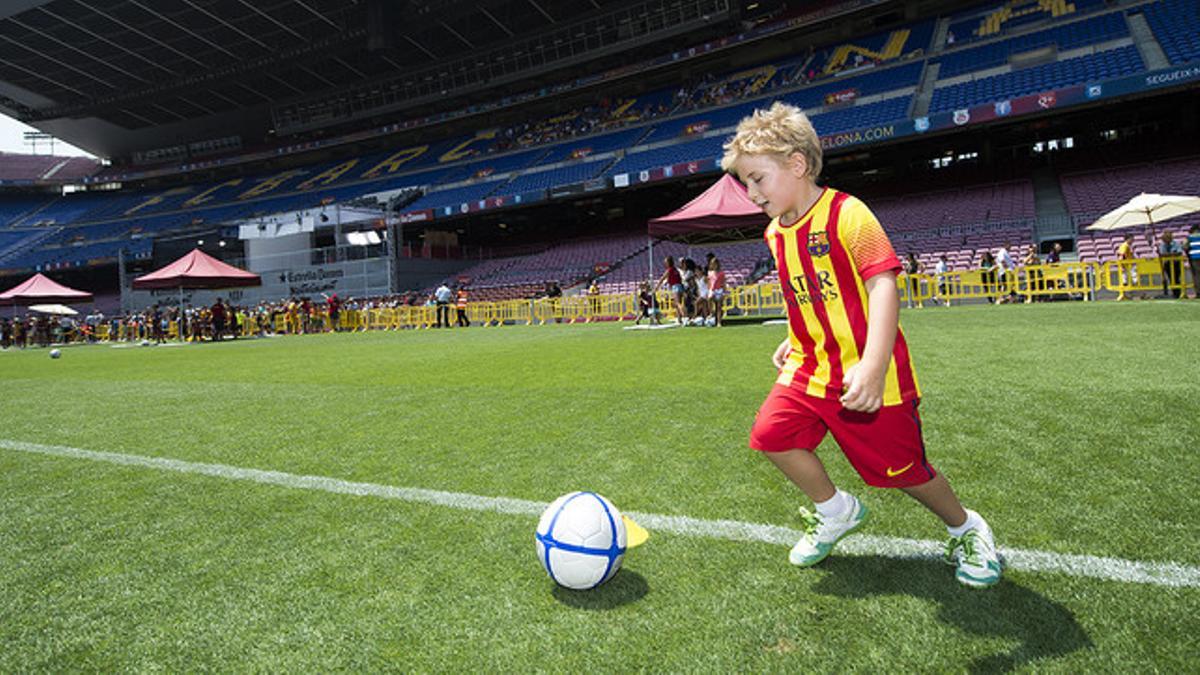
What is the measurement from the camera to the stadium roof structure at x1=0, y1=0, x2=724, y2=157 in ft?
115

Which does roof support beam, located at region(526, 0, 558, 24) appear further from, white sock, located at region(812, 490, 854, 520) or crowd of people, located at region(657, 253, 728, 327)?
white sock, located at region(812, 490, 854, 520)

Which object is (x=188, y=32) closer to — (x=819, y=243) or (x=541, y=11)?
(x=541, y=11)

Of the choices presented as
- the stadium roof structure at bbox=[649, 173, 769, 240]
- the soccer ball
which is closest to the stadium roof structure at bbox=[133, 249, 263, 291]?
the stadium roof structure at bbox=[649, 173, 769, 240]

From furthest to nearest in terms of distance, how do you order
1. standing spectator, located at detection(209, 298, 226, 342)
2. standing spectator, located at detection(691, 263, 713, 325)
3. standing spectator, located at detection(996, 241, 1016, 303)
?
standing spectator, located at detection(209, 298, 226, 342)
standing spectator, located at detection(996, 241, 1016, 303)
standing spectator, located at detection(691, 263, 713, 325)

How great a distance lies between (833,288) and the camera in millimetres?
2082

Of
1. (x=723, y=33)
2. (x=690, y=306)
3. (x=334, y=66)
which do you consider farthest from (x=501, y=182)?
(x=690, y=306)

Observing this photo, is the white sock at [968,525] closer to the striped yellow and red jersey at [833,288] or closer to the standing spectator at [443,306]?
the striped yellow and red jersey at [833,288]

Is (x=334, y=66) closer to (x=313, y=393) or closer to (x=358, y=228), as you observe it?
(x=358, y=228)

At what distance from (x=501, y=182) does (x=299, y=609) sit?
35.9 metres

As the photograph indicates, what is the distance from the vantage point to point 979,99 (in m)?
23.7

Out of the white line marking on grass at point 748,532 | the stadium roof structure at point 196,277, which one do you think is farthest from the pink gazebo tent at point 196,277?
the white line marking on grass at point 748,532

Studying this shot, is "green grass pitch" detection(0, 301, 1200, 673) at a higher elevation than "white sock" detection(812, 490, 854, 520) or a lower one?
lower

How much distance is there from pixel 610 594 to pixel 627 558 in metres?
0.29

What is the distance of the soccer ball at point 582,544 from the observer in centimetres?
206
